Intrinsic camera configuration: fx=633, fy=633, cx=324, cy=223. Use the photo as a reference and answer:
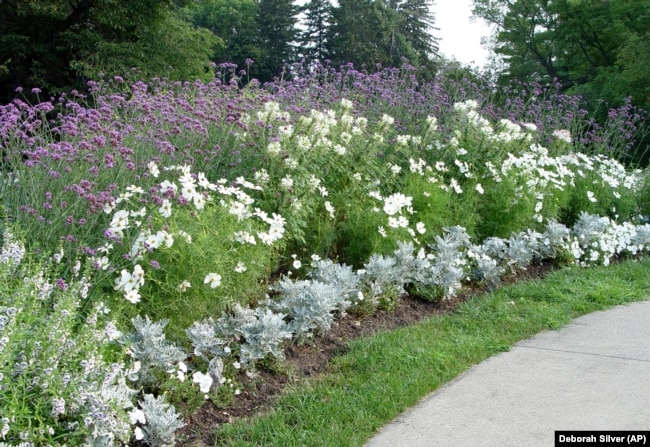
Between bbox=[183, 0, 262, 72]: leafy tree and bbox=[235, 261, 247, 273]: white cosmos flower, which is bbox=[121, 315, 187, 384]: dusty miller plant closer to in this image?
bbox=[235, 261, 247, 273]: white cosmos flower

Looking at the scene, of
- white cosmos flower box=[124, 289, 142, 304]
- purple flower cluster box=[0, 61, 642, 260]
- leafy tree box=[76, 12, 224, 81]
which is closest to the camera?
white cosmos flower box=[124, 289, 142, 304]

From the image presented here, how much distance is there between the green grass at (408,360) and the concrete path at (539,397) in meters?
0.10

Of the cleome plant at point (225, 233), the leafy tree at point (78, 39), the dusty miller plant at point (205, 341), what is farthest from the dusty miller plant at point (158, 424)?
the leafy tree at point (78, 39)

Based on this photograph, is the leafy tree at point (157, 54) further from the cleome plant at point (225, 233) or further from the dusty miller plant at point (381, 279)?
the dusty miller plant at point (381, 279)

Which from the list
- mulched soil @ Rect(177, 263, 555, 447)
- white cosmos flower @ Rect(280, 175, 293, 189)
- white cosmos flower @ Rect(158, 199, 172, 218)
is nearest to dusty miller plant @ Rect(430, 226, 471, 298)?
mulched soil @ Rect(177, 263, 555, 447)

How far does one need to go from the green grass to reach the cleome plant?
0.33m

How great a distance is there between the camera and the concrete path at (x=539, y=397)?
119 inches

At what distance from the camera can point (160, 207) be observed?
3.86 meters

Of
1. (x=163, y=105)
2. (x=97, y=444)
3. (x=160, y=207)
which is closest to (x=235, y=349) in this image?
(x=160, y=207)

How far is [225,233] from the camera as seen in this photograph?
4.13 metres

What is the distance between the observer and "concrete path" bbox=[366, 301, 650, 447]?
3.02 meters

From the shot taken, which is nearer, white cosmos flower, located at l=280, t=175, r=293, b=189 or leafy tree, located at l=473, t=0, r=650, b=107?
white cosmos flower, located at l=280, t=175, r=293, b=189

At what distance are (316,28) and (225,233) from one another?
37880 mm

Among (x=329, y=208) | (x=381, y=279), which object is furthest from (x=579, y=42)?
(x=381, y=279)
